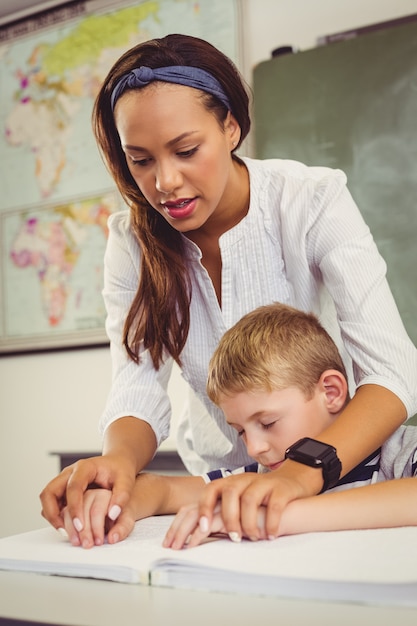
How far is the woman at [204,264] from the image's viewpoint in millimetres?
948

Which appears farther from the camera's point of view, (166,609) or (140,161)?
(140,161)

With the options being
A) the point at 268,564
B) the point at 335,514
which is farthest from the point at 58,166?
the point at 268,564

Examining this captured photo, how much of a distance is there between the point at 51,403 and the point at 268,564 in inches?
93.0

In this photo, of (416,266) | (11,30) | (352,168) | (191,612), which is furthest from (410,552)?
(11,30)

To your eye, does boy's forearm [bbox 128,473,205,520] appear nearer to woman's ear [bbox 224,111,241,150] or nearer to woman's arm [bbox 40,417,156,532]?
woman's arm [bbox 40,417,156,532]

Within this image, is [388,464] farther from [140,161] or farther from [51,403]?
[51,403]

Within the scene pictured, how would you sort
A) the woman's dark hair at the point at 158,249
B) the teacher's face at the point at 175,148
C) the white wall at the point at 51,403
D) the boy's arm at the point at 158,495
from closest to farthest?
the boy's arm at the point at 158,495
the teacher's face at the point at 175,148
the woman's dark hair at the point at 158,249
the white wall at the point at 51,403

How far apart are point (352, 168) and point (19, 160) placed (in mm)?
1457

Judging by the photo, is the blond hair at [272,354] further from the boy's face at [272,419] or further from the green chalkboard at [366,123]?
the green chalkboard at [366,123]

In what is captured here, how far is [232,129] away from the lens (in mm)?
1165

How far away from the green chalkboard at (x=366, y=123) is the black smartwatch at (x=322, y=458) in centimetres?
136

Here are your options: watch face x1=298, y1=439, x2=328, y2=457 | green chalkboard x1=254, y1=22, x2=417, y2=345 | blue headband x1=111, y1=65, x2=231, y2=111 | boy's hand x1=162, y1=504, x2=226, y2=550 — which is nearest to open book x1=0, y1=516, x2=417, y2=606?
boy's hand x1=162, y1=504, x2=226, y2=550

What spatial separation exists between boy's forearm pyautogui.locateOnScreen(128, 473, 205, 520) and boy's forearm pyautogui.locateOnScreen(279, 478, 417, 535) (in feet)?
0.87

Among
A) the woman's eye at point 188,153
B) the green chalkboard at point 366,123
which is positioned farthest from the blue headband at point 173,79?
the green chalkboard at point 366,123
